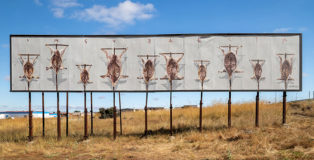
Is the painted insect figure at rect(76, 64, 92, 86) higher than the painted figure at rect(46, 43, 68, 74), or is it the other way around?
the painted figure at rect(46, 43, 68, 74)

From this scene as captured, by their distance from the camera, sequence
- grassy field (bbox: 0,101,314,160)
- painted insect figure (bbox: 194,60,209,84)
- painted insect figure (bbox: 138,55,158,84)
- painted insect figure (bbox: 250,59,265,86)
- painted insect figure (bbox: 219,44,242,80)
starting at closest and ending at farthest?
grassy field (bbox: 0,101,314,160)
painted insect figure (bbox: 138,55,158,84)
painted insect figure (bbox: 194,60,209,84)
painted insect figure (bbox: 219,44,242,80)
painted insect figure (bbox: 250,59,265,86)

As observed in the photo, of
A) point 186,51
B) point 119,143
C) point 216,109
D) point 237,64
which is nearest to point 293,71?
point 237,64

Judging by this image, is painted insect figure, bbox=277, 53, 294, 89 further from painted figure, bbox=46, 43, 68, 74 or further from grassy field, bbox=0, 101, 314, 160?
painted figure, bbox=46, 43, 68, 74

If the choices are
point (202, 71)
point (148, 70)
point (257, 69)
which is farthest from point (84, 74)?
point (257, 69)

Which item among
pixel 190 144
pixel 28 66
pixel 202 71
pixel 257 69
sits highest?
pixel 28 66

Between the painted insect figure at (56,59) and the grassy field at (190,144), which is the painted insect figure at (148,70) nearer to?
the grassy field at (190,144)

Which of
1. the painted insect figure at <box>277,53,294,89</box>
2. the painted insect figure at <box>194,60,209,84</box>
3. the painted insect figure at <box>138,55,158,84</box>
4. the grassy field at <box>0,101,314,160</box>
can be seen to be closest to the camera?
the grassy field at <box>0,101,314,160</box>

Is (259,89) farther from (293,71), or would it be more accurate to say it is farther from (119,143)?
(119,143)

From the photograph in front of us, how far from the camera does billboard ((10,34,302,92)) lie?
13.1 m

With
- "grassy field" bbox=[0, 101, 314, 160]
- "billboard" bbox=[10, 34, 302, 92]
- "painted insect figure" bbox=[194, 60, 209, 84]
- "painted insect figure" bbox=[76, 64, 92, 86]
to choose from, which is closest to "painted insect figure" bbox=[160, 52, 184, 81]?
"billboard" bbox=[10, 34, 302, 92]

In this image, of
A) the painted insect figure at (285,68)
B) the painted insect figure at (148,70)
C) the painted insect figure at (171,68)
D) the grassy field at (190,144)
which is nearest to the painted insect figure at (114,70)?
the painted insect figure at (148,70)

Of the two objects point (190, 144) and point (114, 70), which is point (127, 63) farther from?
point (190, 144)

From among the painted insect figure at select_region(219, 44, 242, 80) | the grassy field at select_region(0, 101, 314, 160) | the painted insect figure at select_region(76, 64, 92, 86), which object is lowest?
the grassy field at select_region(0, 101, 314, 160)

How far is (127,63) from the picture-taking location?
13.1 meters
